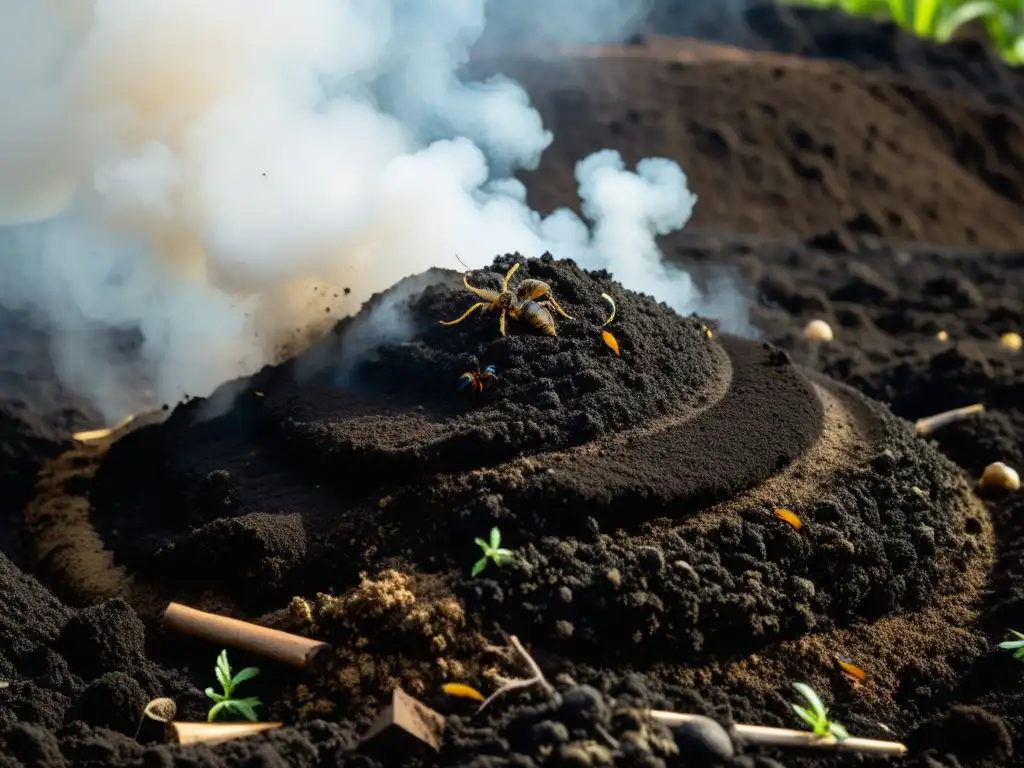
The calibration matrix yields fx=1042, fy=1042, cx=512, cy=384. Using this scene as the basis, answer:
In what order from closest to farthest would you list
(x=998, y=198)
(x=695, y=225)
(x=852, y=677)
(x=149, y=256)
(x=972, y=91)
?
(x=852, y=677) < (x=149, y=256) < (x=695, y=225) < (x=998, y=198) < (x=972, y=91)

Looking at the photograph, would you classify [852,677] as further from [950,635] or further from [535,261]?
[535,261]

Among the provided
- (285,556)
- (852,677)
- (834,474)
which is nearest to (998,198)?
(834,474)

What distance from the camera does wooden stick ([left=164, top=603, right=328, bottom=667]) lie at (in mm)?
3918

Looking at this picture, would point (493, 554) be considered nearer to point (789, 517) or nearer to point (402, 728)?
point (402, 728)

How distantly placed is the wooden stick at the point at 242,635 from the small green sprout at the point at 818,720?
177cm

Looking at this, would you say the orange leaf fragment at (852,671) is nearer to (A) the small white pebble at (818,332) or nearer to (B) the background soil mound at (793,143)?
(A) the small white pebble at (818,332)

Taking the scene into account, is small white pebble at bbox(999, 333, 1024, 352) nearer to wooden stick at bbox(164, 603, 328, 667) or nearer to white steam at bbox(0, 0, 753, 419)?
white steam at bbox(0, 0, 753, 419)

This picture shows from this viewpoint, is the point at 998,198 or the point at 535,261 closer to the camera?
the point at 535,261

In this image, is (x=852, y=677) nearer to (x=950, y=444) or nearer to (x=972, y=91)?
(x=950, y=444)

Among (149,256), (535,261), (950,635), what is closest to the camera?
(950,635)

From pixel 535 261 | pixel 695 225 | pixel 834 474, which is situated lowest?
pixel 695 225

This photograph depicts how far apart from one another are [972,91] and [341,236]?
13975mm

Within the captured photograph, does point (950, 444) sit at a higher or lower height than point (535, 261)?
lower

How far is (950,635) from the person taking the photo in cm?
455
